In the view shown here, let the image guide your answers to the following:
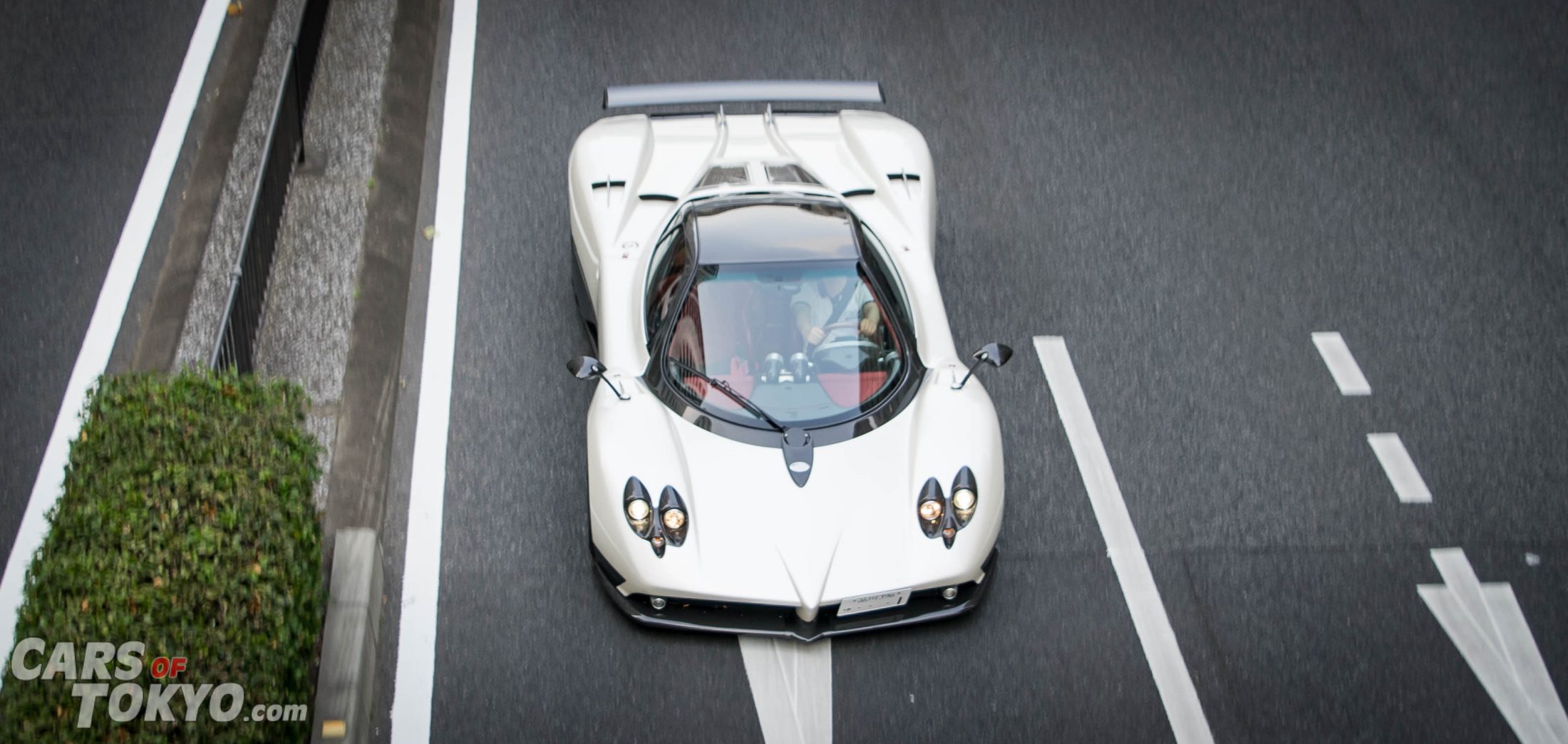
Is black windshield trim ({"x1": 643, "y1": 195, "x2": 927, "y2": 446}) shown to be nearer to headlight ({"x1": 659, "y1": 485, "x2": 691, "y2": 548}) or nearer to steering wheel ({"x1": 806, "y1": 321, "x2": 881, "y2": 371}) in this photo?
steering wheel ({"x1": 806, "y1": 321, "x2": 881, "y2": 371})

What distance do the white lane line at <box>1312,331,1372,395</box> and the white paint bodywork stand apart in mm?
2517

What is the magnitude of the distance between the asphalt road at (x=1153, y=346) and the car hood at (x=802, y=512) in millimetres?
511

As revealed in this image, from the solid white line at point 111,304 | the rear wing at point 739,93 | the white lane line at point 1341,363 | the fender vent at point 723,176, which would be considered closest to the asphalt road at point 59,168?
the solid white line at point 111,304

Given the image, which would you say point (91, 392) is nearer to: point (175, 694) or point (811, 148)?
point (175, 694)

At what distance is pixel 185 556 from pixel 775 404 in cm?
256

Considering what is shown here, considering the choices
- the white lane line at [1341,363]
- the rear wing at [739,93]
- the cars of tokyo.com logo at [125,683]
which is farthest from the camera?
the rear wing at [739,93]

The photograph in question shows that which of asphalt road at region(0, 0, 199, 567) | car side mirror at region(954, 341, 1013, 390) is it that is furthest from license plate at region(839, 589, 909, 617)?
asphalt road at region(0, 0, 199, 567)

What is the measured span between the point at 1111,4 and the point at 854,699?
6778mm

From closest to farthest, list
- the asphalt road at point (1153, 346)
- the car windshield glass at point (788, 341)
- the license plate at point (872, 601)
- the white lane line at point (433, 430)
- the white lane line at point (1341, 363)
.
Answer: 1. the license plate at point (872, 601)
2. the white lane line at point (433, 430)
3. the asphalt road at point (1153, 346)
4. the car windshield glass at point (788, 341)
5. the white lane line at point (1341, 363)

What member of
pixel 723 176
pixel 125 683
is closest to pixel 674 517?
pixel 125 683

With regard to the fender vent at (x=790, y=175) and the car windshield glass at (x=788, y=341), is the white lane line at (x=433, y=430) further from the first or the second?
the fender vent at (x=790, y=175)

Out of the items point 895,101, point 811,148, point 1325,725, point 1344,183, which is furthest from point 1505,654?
point 895,101

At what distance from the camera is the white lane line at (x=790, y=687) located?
17.4 ft

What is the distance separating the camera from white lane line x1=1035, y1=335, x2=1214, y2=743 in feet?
18.1
